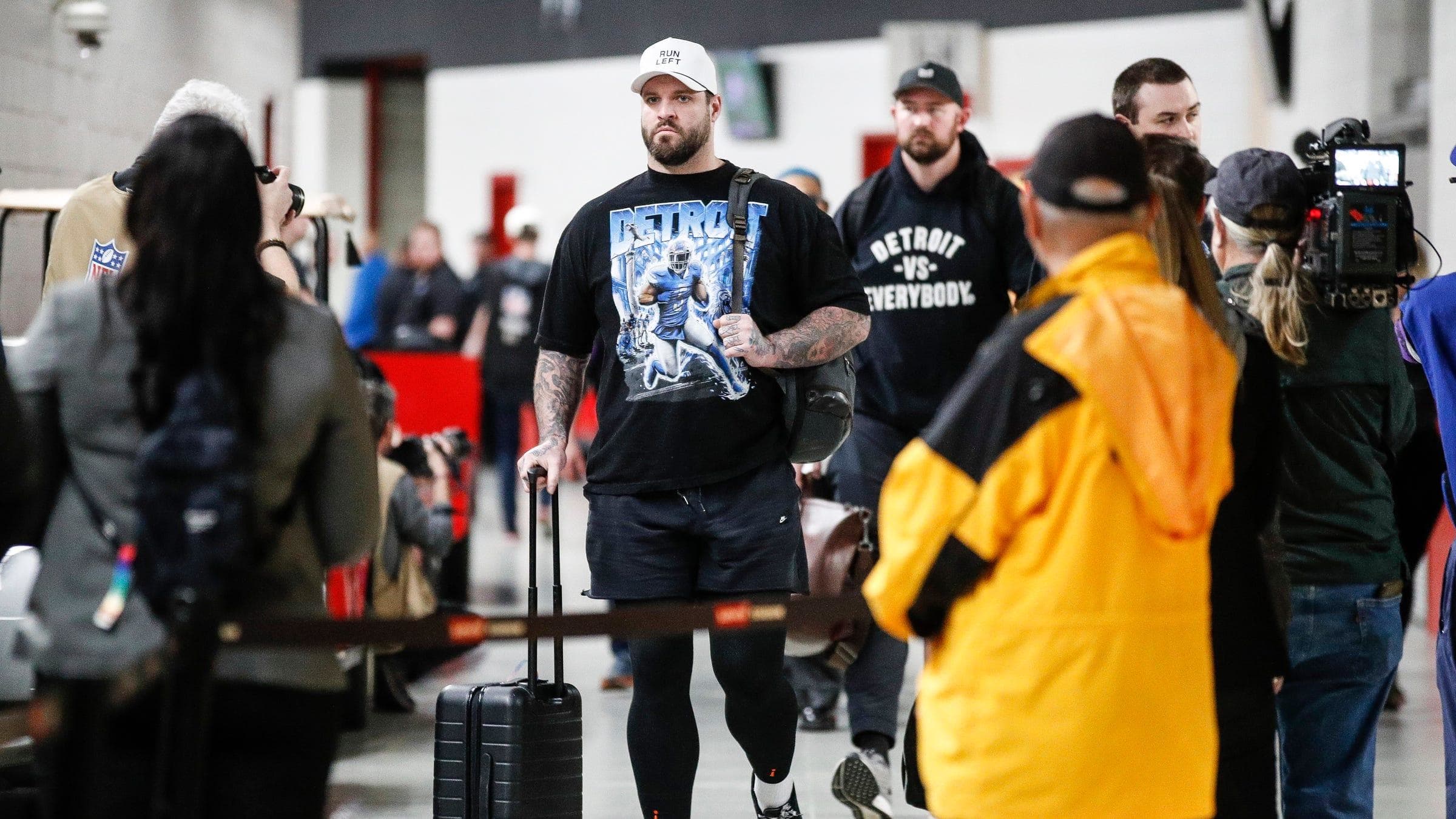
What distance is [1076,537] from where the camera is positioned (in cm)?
210

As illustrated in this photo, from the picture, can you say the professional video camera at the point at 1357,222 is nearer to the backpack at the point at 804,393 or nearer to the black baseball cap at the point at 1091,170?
the backpack at the point at 804,393

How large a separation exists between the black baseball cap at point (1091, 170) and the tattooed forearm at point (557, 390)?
5.64 ft

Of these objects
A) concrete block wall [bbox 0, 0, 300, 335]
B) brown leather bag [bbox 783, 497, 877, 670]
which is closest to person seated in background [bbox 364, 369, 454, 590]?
concrete block wall [bbox 0, 0, 300, 335]

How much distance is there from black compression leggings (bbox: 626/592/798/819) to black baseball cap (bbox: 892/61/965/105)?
1.85 meters

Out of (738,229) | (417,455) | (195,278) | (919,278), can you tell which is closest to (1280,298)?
(738,229)

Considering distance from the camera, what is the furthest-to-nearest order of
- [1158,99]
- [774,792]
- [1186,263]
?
[1158,99]
[774,792]
[1186,263]

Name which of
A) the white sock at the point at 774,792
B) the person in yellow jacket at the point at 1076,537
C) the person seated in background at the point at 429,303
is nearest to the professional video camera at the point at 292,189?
the white sock at the point at 774,792

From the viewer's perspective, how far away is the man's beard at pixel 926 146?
474 centimetres

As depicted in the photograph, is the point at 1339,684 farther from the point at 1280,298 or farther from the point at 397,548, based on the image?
the point at 397,548

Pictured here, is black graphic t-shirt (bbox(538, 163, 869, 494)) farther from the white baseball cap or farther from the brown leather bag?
the brown leather bag

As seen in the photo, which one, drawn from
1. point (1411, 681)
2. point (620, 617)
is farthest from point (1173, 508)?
point (1411, 681)

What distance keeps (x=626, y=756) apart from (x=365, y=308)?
883 cm

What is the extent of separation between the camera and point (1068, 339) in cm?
211

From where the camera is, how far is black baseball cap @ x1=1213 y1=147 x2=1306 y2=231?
3256 millimetres
